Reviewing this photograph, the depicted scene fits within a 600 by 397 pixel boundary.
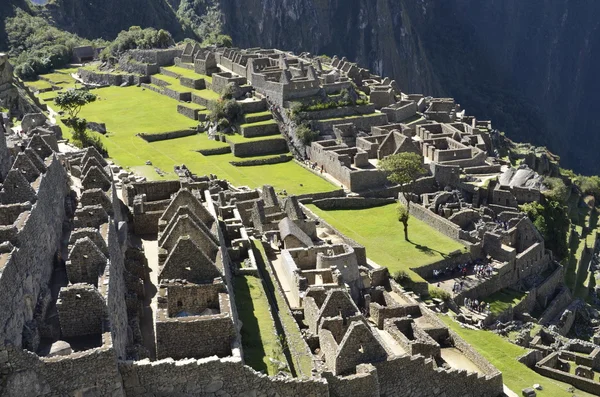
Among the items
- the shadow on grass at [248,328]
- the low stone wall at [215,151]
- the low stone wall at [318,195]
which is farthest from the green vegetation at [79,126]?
the shadow on grass at [248,328]

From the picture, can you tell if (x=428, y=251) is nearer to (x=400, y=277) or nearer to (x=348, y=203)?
(x=400, y=277)

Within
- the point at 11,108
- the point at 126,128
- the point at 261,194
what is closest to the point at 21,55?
the point at 126,128

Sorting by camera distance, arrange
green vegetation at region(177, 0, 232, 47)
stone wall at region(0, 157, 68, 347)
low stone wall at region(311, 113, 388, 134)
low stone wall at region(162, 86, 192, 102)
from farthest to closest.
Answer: green vegetation at region(177, 0, 232, 47), low stone wall at region(162, 86, 192, 102), low stone wall at region(311, 113, 388, 134), stone wall at region(0, 157, 68, 347)

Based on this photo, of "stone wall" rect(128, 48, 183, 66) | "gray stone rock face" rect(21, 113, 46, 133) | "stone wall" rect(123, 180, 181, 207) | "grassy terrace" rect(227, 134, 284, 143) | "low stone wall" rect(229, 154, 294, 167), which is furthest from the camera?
"stone wall" rect(128, 48, 183, 66)

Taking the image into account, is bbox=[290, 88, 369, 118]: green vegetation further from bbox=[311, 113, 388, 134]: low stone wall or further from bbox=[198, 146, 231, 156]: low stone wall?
bbox=[198, 146, 231, 156]: low stone wall

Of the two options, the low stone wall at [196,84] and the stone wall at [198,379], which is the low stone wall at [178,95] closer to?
the low stone wall at [196,84]

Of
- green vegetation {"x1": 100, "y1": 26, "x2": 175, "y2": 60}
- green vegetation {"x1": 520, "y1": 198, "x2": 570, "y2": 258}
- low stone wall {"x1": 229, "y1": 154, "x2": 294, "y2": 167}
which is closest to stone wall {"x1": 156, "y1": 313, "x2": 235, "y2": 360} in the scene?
green vegetation {"x1": 520, "y1": 198, "x2": 570, "y2": 258}

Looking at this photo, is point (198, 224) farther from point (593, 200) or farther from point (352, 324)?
point (593, 200)

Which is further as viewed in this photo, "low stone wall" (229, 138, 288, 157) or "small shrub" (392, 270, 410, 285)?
"low stone wall" (229, 138, 288, 157)
